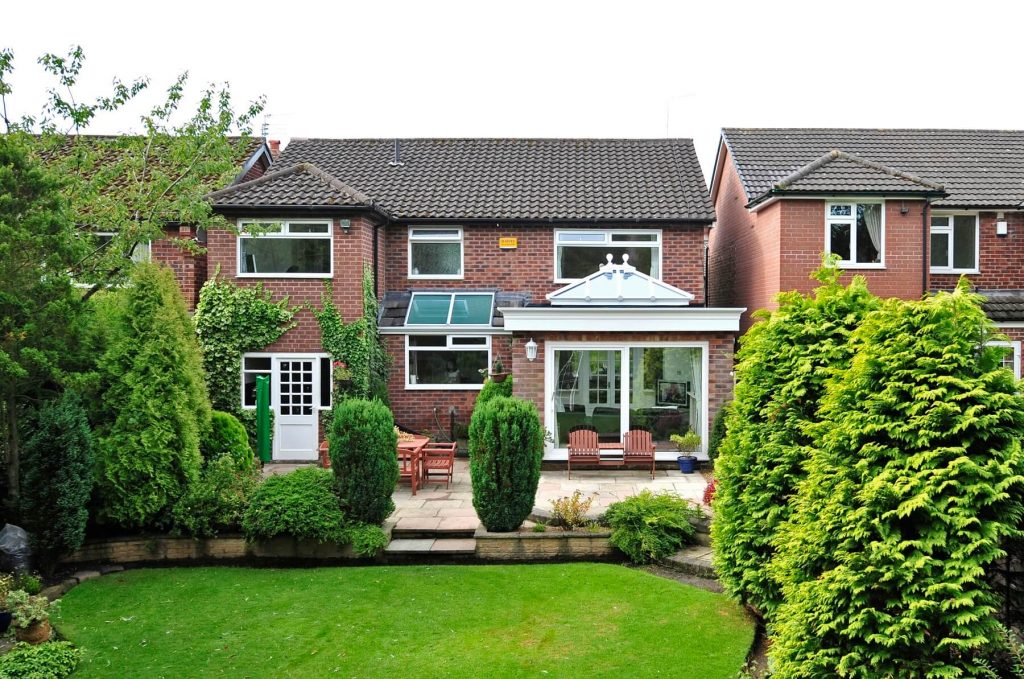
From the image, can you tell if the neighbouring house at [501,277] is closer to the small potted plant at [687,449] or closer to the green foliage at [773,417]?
the small potted plant at [687,449]

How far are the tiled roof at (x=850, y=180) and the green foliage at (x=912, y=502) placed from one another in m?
11.7

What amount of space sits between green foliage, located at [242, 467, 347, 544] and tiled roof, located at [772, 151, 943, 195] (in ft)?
37.0

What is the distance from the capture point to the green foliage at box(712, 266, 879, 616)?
793 centimetres

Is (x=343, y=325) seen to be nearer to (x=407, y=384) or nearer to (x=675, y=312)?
(x=407, y=384)

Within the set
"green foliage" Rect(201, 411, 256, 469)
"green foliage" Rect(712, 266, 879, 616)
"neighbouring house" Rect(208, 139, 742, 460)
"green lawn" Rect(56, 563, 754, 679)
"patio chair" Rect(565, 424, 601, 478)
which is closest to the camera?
"green lawn" Rect(56, 563, 754, 679)


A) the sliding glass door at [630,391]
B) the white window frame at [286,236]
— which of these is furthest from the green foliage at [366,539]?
the white window frame at [286,236]

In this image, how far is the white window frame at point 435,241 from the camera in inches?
794

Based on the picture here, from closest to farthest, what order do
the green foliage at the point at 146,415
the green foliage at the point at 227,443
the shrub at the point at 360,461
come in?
the green foliage at the point at 146,415 < the shrub at the point at 360,461 < the green foliage at the point at 227,443

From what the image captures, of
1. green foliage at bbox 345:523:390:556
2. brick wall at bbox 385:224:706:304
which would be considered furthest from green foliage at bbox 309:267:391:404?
green foliage at bbox 345:523:390:556

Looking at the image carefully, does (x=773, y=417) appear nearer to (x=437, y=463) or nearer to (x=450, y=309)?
(x=437, y=463)

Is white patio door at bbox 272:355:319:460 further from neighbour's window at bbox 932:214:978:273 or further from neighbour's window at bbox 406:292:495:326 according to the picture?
neighbour's window at bbox 932:214:978:273

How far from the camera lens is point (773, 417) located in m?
8.19

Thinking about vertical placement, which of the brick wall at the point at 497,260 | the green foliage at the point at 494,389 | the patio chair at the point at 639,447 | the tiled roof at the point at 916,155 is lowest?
the patio chair at the point at 639,447

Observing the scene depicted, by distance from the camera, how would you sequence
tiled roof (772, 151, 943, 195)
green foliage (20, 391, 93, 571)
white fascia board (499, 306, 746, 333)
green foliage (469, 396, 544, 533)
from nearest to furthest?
green foliage (20, 391, 93, 571) < green foliage (469, 396, 544, 533) < white fascia board (499, 306, 746, 333) < tiled roof (772, 151, 943, 195)
